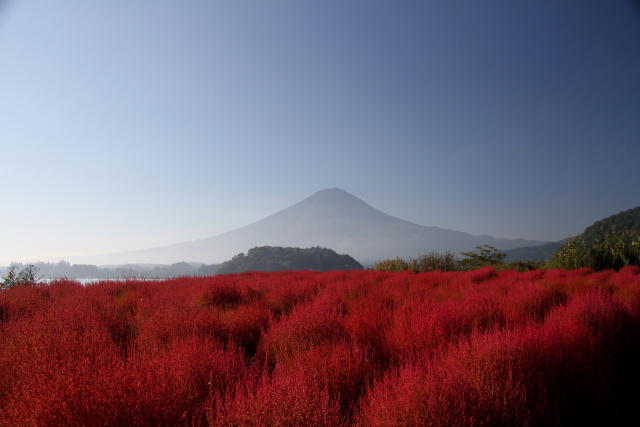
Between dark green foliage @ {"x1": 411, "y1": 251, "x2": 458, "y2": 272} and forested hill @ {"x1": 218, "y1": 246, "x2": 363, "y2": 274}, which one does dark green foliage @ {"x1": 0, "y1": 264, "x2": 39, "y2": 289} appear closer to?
dark green foliage @ {"x1": 411, "y1": 251, "x2": 458, "y2": 272}

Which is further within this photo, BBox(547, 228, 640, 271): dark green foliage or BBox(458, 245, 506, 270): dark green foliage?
BBox(458, 245, 506, 270): dark green foliage

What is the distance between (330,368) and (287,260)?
38341 mm

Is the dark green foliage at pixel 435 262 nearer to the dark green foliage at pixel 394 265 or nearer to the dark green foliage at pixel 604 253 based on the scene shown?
the dark green foliage at pixel 394 265

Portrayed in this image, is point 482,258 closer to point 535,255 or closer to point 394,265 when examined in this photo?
point 394,265

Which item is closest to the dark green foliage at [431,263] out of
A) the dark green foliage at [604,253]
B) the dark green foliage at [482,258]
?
the dark green foliage at [482,258]

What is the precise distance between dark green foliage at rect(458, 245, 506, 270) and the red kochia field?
10261 mm

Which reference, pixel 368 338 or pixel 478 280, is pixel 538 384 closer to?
pixel 368 338

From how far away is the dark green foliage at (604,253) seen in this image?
1065 centimetres

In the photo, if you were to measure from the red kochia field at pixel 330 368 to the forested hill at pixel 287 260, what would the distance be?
34.7 m

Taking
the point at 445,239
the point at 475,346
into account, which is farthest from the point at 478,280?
the point at 445,239

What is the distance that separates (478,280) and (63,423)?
337 inches

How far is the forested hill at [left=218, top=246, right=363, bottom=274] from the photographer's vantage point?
40094 mm

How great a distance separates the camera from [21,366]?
2.30 meters

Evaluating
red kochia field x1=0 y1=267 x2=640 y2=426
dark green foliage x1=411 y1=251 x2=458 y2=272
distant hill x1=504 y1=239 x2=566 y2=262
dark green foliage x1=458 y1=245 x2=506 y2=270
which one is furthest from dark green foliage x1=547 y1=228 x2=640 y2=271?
red kochia field x1=0 y1=267 x2=640 y2=426
